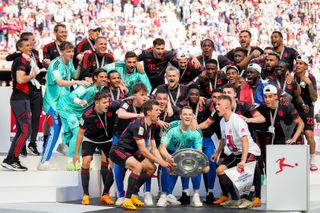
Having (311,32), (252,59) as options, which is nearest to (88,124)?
(252,59)

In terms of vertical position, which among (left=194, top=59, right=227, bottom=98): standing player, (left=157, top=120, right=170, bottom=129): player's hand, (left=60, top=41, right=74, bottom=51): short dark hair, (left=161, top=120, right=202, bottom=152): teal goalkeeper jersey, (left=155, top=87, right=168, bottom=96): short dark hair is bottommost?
(left=161, top=120, right=202, bottom=152): teal goalkeeper jersey

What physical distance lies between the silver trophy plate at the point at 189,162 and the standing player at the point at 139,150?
0.53 feet

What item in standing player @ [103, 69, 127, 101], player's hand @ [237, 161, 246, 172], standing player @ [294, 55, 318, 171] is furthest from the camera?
standing player @ [294, 55, 318, 171]

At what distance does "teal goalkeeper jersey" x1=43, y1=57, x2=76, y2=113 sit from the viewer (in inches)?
495

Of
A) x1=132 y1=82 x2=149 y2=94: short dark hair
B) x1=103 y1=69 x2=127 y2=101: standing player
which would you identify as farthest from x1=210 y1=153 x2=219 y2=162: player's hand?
x1=103 y1=69 x2=127 y2=101: standing player

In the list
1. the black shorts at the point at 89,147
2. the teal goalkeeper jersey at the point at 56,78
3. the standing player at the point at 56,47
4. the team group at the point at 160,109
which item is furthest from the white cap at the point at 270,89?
the standing player at the point at 56,47

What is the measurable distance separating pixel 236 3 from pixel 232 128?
71.5 ft

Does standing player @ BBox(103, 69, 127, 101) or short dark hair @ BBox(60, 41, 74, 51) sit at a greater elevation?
short dark hair @ BBox(60, 41, 74, 51)

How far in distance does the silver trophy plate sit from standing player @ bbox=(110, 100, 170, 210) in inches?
6.3

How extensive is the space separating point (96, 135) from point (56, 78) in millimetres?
1302

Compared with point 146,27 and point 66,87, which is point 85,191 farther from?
point 146,27

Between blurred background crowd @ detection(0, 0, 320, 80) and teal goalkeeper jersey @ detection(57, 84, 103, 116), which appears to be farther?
blurred background crowd @ detection(0, 0, 320, 80)

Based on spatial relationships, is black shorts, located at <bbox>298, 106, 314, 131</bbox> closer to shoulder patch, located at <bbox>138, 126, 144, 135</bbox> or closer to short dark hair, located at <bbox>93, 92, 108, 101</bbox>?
shoulder patch, located at <bbox>138, 126, 144, 135</bbox>

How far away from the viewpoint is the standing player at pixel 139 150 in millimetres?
10930
